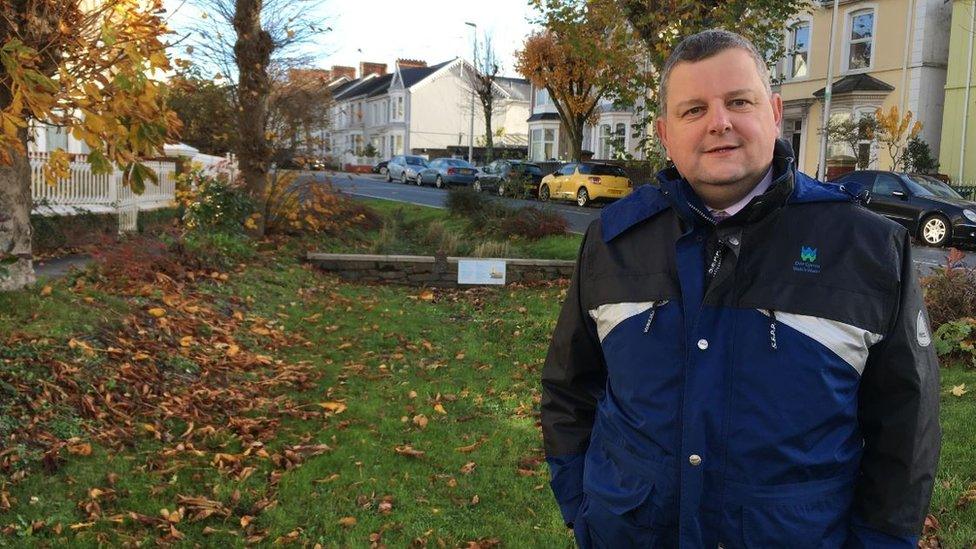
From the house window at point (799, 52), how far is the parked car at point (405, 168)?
18.7 metres

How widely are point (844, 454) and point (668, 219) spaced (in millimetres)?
710

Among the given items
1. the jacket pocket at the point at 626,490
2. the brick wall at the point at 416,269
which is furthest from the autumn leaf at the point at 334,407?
the brick wall at the point at 416,269

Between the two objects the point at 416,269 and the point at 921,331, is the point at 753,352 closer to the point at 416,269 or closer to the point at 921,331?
the point at 921,331

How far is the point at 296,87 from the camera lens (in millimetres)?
19625

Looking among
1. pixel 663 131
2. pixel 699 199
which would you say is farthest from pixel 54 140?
pixel 699 199

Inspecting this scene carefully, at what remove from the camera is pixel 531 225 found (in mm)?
16578

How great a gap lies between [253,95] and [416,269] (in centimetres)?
460

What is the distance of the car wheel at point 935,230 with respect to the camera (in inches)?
648

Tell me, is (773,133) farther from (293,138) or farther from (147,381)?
(293,138)

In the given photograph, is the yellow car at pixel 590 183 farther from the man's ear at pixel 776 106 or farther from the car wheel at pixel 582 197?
the man's ear at pixel 776 106

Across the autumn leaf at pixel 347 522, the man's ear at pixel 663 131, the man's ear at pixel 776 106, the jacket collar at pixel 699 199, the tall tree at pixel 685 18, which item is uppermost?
the tall tree at pixel 685 18

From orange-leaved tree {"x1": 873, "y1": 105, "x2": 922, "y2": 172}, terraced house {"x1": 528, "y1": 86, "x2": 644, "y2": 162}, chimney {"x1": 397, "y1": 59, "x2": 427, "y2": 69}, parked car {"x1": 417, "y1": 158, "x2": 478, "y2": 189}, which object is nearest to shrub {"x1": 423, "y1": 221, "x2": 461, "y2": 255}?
orange-leaved tree {"x1": 873, "y1": 105, "x2": 922, "y2": 172}

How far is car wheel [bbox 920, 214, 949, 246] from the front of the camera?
16.5 meters

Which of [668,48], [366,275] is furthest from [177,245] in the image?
[668,48]
